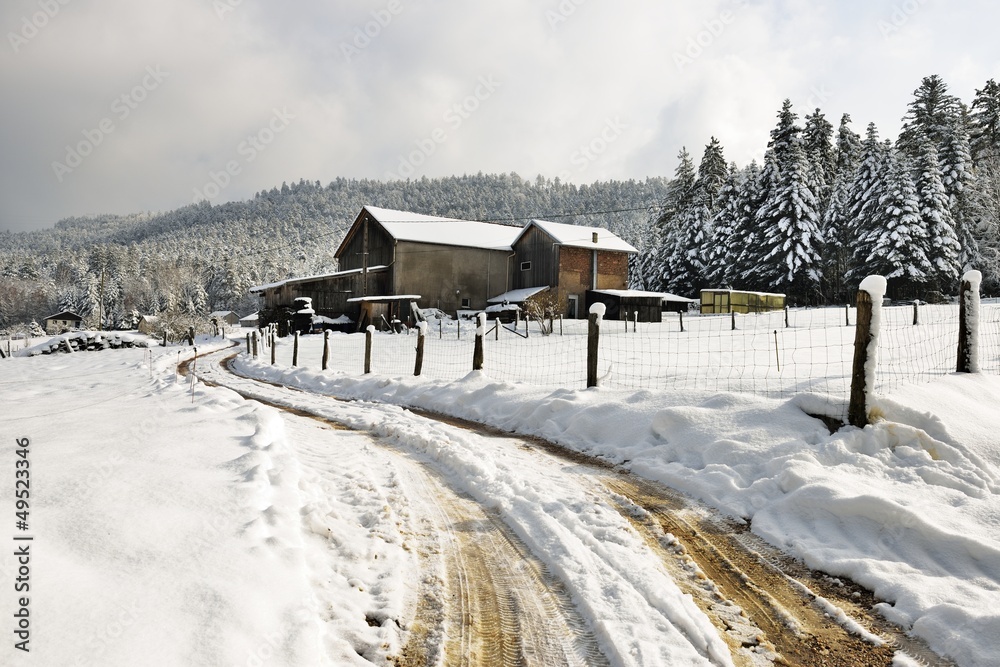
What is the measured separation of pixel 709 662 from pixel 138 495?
3.65 m

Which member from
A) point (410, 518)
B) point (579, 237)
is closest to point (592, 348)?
point (410, 518)

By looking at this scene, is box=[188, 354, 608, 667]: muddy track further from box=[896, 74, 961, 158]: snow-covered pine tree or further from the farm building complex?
box=[896, 74, 961, 158]: snow-covered pine tree

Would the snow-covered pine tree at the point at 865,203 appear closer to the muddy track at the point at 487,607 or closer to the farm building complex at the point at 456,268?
the farm building complex at the point at 456,268

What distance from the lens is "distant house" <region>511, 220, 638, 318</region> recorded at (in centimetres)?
3800

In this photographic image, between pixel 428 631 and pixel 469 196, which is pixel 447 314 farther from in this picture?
pixel 469 196

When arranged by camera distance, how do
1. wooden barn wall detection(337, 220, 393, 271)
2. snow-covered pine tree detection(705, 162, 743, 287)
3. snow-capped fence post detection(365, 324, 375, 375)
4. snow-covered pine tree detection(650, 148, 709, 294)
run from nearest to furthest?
snow-capped fence post detection(365, 324, 375, 375)
wooden barn wall detection(337, 220, 393, 271)
snow-covered pine tree detection(705, 162, 743, 287)
snow-covered pine tree detection(650, 148, 709, 294)

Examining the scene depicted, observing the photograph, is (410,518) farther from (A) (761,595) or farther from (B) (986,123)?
(B) (986,123)

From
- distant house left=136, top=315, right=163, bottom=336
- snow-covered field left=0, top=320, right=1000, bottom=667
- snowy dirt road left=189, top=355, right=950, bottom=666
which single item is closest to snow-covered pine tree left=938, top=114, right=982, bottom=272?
snow-covered field left=0, top=320, right=1000, bottom=667

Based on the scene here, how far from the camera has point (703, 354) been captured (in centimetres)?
1739

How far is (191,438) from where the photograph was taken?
5332mm

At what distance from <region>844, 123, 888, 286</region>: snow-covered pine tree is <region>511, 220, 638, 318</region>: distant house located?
658 inches

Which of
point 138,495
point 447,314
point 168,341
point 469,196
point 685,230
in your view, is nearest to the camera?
point 138,495

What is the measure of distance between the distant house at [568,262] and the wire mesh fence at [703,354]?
6.18 meters

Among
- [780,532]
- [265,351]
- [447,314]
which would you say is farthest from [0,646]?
[447,314]
